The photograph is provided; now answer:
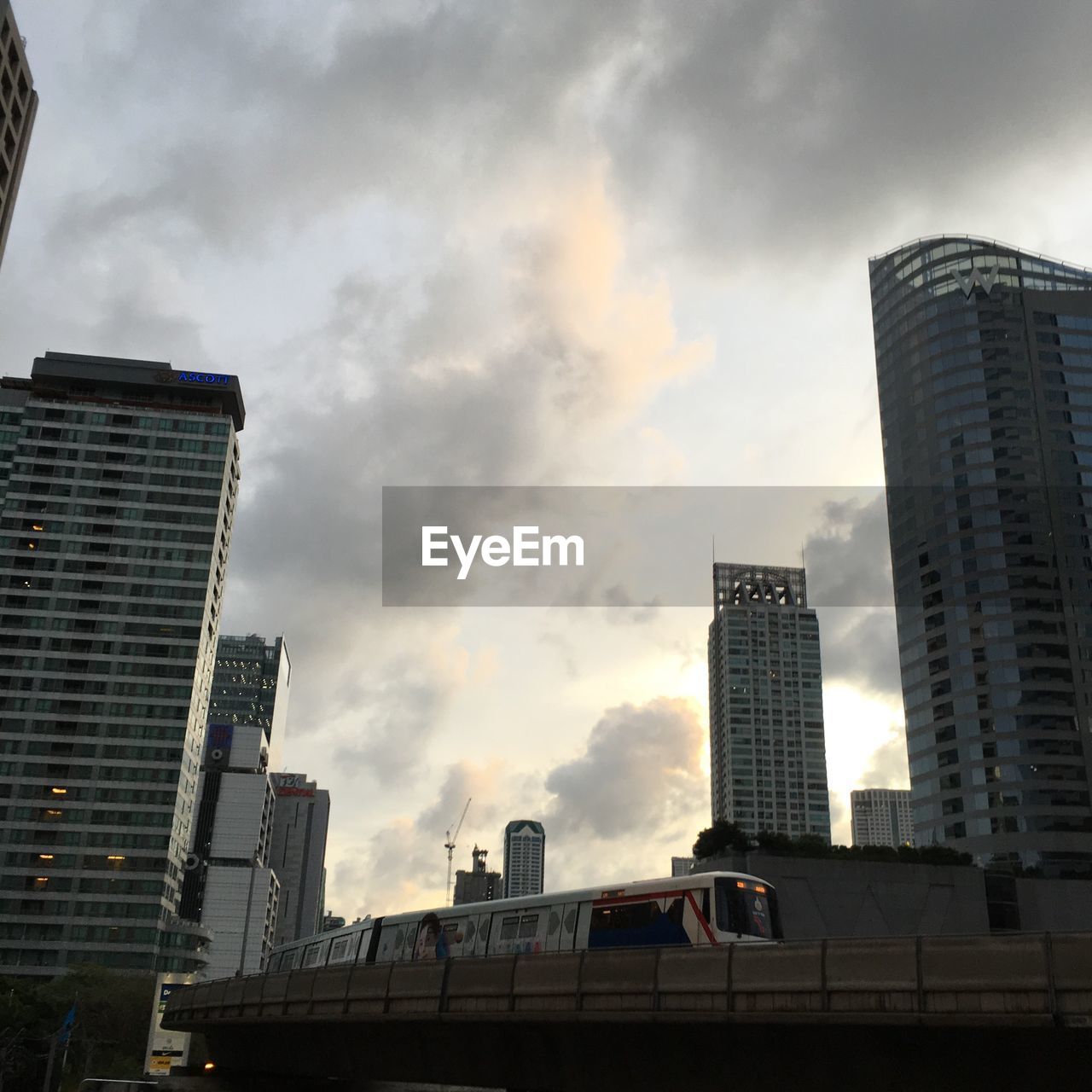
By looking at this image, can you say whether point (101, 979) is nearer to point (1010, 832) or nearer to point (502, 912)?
point (502, 912)

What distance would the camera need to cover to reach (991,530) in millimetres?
140250

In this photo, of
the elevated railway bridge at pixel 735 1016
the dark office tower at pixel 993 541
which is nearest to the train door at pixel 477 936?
the elevated railway bridge at pixel 735 1016

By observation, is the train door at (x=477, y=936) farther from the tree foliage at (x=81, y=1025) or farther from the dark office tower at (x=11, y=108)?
the dark office tower at (x=11, y=108)

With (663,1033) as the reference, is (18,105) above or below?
above

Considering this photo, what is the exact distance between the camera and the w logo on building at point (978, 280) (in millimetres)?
151250

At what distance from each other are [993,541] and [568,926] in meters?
115

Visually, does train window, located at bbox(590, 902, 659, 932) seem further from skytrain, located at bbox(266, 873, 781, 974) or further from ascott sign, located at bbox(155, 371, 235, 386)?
ascott sign, located at bbox(155, 371, 235, 386)

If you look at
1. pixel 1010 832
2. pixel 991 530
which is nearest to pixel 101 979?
pixel 1010 832

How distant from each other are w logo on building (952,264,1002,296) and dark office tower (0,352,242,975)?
110839 millimetres

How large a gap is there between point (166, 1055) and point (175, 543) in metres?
117

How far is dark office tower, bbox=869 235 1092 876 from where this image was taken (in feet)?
430

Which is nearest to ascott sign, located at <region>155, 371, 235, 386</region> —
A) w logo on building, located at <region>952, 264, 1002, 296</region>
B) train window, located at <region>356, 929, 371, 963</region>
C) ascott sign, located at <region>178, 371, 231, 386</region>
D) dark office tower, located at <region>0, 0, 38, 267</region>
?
ascott sign, located at <region>178, 371, 231, 386</region>

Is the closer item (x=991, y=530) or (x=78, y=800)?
(x=991, y=530)

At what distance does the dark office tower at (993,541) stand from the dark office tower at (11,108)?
112m
